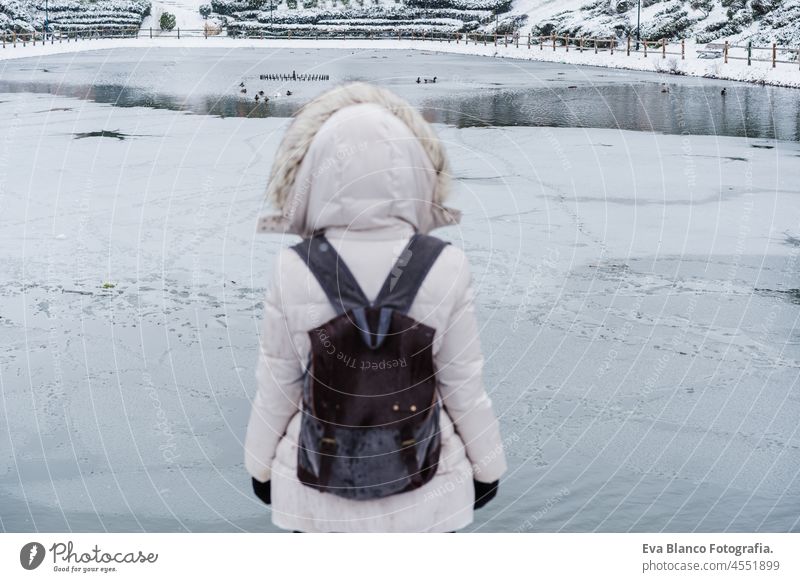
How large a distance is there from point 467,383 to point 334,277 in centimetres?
35

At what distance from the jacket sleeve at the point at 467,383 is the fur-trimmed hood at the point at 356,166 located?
17cm

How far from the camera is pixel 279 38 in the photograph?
180 ft

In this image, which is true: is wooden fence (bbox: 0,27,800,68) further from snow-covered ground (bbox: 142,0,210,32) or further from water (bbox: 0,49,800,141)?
snow-covered ground (bbox: 142,0,210,32)

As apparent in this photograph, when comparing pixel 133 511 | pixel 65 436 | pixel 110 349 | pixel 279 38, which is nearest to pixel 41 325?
pixel 110 349

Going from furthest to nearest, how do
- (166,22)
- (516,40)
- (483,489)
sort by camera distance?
(166,22)
(516,40)
(483,489)

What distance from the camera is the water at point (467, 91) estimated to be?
15.4 m

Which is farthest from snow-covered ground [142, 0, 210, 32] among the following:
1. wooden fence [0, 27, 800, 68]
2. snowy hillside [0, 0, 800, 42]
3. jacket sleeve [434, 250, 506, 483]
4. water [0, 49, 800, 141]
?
jacket sleeve [434, 250, 506, 483]

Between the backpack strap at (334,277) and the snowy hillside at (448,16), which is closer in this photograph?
the backpack strap at (334,277)

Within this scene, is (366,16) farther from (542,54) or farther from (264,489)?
(264,489)

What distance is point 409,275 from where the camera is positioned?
200cm

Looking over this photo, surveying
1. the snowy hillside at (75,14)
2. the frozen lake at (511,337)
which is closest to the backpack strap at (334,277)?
the frozen lake at (511,337)

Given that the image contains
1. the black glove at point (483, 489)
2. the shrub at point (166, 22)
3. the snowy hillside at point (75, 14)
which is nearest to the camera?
the black glove at point (483, 489)

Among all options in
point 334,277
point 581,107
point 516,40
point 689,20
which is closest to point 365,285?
point 334,277

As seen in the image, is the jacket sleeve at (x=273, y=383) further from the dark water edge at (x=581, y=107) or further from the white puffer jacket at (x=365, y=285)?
the dark water edge at (x=581, y=107)
